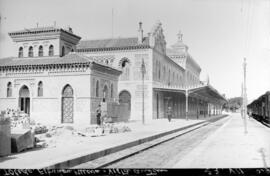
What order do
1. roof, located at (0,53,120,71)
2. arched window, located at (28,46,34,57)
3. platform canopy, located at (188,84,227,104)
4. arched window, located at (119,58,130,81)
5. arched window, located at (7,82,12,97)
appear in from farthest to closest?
arched window, located at (119,58,130,81) < platform canopy, located at (188,84,227,104) < arched window, located at (28,46,34,57) < arched window, located at (7,82,12,97) < roof, located at (0,53,120,71)

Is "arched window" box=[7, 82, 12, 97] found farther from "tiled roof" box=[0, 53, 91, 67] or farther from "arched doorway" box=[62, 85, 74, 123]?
"arched doorway" box=[62, 85, 74, 123]

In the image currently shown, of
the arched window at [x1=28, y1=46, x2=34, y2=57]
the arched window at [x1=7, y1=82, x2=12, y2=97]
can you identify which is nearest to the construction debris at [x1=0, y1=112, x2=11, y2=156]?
the arched window at [x1=7, y1=82, x2=12, y2=97]

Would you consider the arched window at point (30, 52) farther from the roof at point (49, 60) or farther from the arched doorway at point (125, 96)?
the arched doorway at point (125, 96)

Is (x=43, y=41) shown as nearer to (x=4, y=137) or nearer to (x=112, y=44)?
(x=112, y=44)

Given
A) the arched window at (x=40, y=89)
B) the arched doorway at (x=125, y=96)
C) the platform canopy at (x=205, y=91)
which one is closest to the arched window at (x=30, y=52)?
the arched window at (x=40, y=89)

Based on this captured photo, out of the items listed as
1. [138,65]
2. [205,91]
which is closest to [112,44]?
[138,65]

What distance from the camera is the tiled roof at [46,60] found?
28.0 meters

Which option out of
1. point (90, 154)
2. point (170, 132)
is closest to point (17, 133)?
point (90, 154)

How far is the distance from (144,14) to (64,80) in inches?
856

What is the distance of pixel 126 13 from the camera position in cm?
720

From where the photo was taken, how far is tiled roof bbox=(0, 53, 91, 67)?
28.0 m

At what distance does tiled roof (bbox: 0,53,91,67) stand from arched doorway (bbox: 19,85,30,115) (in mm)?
2159

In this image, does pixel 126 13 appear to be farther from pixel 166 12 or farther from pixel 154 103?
pixel 154 103

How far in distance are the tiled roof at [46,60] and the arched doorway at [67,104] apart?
213 centimetres
